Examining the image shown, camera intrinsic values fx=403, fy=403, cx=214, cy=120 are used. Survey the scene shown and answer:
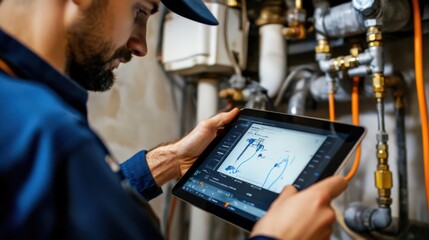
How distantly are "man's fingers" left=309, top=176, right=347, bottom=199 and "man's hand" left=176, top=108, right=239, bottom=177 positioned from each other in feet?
0.95

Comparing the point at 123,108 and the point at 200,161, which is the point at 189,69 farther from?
the point at 200,161

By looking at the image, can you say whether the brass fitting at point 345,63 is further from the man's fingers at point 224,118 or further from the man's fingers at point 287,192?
the man's fingers at point 287,192

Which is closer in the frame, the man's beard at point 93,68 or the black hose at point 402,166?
the man's beard at point 93,68

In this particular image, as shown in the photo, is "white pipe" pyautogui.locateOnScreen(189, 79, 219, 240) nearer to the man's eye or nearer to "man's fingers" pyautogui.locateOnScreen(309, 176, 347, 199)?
the man's eye

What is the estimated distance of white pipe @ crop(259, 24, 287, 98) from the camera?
42.6 inches

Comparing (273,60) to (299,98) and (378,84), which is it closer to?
(299,98)

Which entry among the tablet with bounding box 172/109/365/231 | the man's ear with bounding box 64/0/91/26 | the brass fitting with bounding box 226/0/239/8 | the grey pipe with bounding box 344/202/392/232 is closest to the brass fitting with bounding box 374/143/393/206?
the grey pipe with bounding box 344/202/392/232

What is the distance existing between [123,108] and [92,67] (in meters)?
0.62

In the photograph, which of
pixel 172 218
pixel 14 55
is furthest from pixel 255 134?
pixel 172 218

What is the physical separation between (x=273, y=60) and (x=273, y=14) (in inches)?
5.1

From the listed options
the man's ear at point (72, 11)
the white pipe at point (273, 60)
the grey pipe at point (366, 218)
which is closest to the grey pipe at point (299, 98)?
the white pipe at point (273, 60)

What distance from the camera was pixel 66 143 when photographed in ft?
1.16

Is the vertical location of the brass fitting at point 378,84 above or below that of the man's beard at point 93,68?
below

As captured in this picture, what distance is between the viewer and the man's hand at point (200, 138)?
76cm
